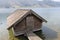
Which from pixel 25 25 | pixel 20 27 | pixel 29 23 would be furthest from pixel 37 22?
pixel 20 27

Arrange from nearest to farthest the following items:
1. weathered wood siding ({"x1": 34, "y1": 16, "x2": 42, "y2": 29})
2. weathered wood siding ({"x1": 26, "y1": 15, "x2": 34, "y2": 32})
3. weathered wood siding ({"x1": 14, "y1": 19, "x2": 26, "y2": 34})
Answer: weathered wood siding ({"x1": 14, "y1": 19, "x2": 26, "y2": 34})
weathered wood siding ({"x1": 26, "y1": 15, "x2": 34, "y2": 32})
weathered wood siding ({"x1": 34, "y1": 16, "x2": 42, "y2": 29})

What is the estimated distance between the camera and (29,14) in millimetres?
17781

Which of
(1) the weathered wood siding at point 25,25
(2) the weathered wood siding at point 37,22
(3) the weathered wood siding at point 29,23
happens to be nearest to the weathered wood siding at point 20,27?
(1) the weathered wood siding at point 25,25

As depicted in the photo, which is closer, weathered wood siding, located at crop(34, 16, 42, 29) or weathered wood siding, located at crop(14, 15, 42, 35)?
weathered wood siding, located at crop(14, 15, 42, 35)

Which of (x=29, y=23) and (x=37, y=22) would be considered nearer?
(x=29, y=23)

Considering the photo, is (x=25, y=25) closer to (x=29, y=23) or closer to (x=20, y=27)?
(x=29, y=23)

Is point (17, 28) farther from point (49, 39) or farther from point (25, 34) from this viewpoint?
point (49, 39)

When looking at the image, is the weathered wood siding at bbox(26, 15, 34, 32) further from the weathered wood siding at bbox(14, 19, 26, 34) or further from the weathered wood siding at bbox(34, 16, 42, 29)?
the weathered wood siding at bbox(34, 16, 42, 29)

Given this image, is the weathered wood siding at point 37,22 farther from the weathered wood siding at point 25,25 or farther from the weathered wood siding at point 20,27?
the weathered wood siding at point 20,27

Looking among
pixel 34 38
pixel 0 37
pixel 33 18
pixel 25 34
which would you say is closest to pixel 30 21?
pixel 33 18

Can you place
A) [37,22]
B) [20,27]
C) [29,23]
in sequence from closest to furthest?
[20,27], [29,23], [37,22]

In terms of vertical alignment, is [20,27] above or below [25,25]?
below

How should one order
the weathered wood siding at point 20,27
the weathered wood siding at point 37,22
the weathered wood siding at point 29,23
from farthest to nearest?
the weathered wood siding at point 37,22 < the weathered wood siding at point 29,23 < the weathered wood siding at point 20,27

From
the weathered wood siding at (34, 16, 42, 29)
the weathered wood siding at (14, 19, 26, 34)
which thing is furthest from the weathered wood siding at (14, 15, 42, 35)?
the weathered wood siding at (34, 16, 42, 29)
